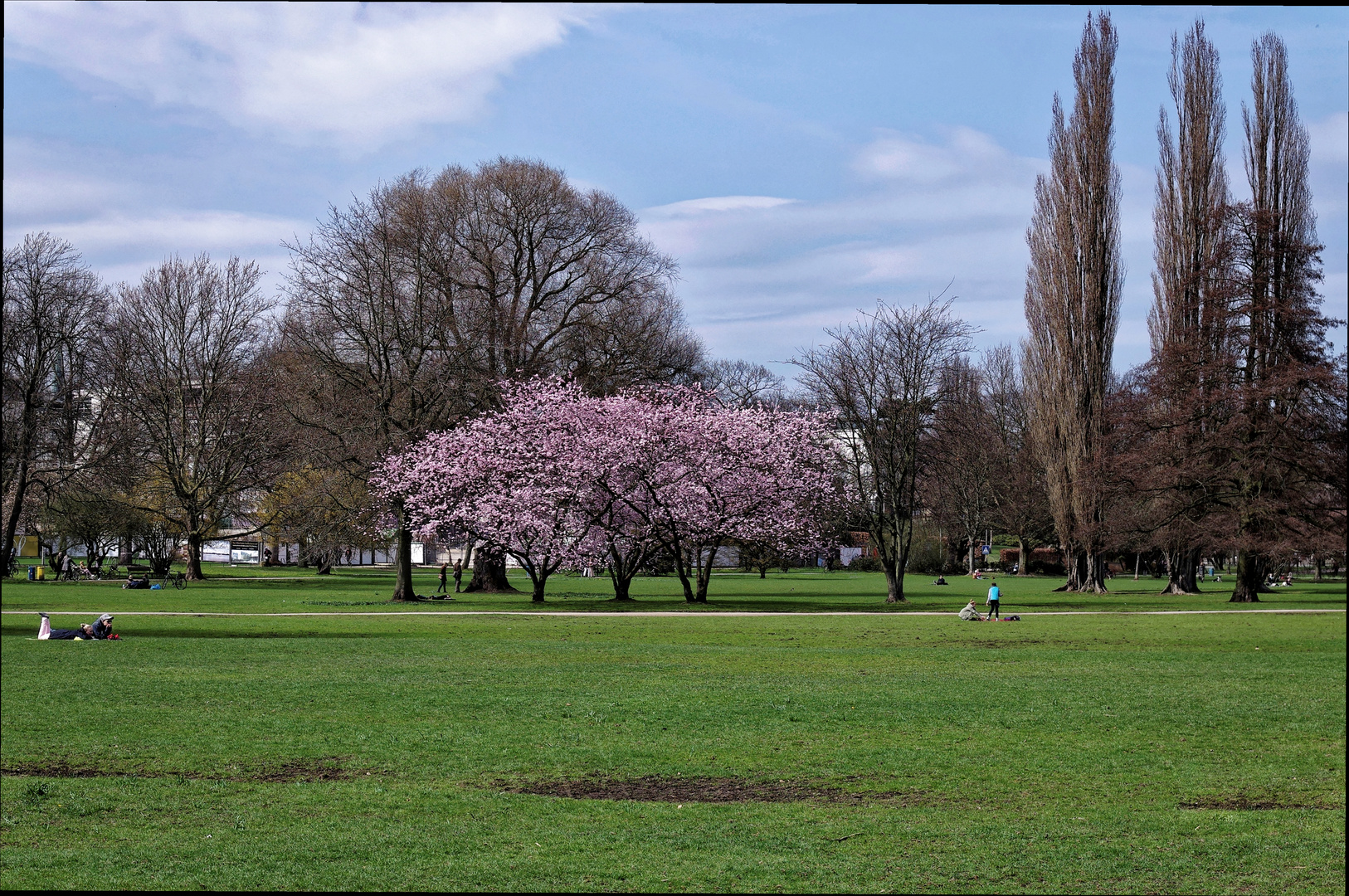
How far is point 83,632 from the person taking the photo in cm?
2509

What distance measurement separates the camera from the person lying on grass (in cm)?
2381

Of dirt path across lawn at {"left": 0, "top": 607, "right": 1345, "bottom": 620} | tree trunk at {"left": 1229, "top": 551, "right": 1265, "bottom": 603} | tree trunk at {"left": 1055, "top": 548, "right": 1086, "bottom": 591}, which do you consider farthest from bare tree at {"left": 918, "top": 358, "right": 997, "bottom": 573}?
dirt path across lawn at {"left": 0, "top": 607, "right": 1345, "bottom": 620}

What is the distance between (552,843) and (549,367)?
4143 cm

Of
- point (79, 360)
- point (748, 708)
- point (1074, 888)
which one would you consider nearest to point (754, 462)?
point (748, 708)

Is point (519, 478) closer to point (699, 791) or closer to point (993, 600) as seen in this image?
point (993, 600)

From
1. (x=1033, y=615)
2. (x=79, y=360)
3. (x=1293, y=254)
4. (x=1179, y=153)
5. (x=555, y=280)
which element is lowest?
(x=1033, y=615)

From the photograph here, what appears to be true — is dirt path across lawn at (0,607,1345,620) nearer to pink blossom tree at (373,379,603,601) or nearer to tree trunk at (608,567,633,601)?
tree trunk at (608,567,633,601)

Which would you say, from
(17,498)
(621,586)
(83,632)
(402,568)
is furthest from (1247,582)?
(17,498)

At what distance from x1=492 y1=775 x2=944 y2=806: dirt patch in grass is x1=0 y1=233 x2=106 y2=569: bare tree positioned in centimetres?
553

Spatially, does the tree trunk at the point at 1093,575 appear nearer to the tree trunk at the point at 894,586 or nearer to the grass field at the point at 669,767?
the tree trunk at the point at 894,586

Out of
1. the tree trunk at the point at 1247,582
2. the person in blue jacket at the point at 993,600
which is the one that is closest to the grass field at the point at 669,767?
the person in blue jacket at the point at 993,600

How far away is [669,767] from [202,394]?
1991 inches

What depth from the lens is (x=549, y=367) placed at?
50.6 metres

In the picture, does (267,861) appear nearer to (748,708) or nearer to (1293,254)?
(748,708)
